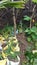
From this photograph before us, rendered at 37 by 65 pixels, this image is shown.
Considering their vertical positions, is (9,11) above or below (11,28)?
above

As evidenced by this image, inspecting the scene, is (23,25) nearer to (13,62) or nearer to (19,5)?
(13,62)

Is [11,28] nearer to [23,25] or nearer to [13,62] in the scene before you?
[23,25]

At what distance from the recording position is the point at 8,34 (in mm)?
5141

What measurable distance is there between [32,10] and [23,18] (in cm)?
33

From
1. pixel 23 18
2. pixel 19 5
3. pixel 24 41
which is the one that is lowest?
pixel 24 41

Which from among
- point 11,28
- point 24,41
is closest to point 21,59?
point 24,41

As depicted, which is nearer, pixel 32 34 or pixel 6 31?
pixel 32 34

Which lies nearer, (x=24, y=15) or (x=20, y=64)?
(x=20, y=64)

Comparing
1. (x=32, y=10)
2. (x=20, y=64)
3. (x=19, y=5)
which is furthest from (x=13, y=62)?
(x=32, y=10)

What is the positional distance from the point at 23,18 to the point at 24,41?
0.79m

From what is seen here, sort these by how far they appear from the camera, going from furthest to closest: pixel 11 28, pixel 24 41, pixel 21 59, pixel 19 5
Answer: pixel 11 28 < pixel 24 41 < pixel 21 59 < pixel 19 5

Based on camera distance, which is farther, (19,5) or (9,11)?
(9,11)

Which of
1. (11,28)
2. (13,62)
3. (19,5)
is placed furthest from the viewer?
(11,28)

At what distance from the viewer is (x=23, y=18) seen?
5.56 m
